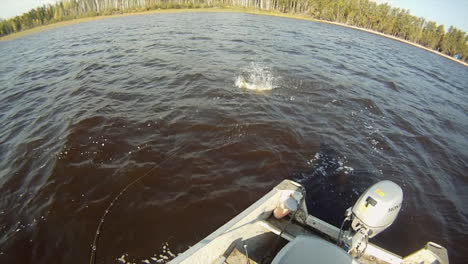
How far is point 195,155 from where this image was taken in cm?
685

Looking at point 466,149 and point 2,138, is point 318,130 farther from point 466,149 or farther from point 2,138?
point 2,138

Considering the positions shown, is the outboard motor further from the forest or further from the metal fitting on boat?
the forest

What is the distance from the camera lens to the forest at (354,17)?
217ft

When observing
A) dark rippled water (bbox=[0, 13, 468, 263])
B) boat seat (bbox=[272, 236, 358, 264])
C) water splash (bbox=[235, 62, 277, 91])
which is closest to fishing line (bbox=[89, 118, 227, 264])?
dark rippled water (bbox=[0, 13, 468, 263])

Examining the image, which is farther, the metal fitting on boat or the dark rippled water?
the dark rippled water

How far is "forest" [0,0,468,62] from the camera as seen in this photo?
217 feet

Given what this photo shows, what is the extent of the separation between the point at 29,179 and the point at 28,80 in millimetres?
13103

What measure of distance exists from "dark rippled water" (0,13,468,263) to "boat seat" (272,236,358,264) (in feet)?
7.55

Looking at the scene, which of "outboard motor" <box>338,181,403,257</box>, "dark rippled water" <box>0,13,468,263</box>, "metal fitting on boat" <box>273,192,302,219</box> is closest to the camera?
"outboard motor" <box>338,181,403,257</box>

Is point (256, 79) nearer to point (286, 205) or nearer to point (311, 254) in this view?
point (286, 205)

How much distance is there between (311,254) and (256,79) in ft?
36.8

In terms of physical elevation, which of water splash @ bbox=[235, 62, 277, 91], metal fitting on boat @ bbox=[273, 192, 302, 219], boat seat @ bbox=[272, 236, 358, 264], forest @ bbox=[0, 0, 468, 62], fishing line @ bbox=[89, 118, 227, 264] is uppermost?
forest @ bbox=[0, 0, 468, 62]

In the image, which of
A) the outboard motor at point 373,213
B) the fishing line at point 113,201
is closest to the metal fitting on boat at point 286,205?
the outboard motor at point 373,213

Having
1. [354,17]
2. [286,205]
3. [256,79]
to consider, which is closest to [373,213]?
[286,205]
